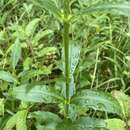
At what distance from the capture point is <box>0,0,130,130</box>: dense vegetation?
4.27 ft

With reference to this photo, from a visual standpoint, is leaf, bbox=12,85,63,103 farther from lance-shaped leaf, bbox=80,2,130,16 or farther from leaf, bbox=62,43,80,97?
lance-shaped leaf, bbox=80,2,130,16

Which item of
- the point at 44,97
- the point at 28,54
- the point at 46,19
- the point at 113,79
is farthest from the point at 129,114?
the point at 46,19

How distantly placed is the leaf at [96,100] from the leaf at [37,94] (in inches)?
2.8

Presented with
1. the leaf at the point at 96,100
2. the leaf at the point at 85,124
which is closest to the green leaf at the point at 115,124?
the leaf at the point at 85,124

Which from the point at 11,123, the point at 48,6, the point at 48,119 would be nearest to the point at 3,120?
the point at 11,123

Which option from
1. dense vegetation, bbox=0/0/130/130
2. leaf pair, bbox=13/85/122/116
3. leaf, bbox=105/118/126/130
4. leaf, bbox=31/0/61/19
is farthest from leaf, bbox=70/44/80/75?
leaf, bbox=31/0/61/19

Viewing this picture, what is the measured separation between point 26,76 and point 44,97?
1.30 ft

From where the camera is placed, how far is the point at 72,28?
2.20m

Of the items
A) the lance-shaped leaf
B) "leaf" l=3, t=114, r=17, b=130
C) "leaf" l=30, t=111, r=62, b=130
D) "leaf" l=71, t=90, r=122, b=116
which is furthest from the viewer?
"leaf" l=3, t=114, r=17, b=130

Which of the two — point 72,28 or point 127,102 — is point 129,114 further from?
point 72,28

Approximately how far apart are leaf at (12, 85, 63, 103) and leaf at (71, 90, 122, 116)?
0.24 ft

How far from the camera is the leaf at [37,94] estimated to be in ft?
4.36

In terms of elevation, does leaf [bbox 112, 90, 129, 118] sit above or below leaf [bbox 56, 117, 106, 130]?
above

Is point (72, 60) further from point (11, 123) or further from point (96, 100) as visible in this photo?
point (11, 123)
